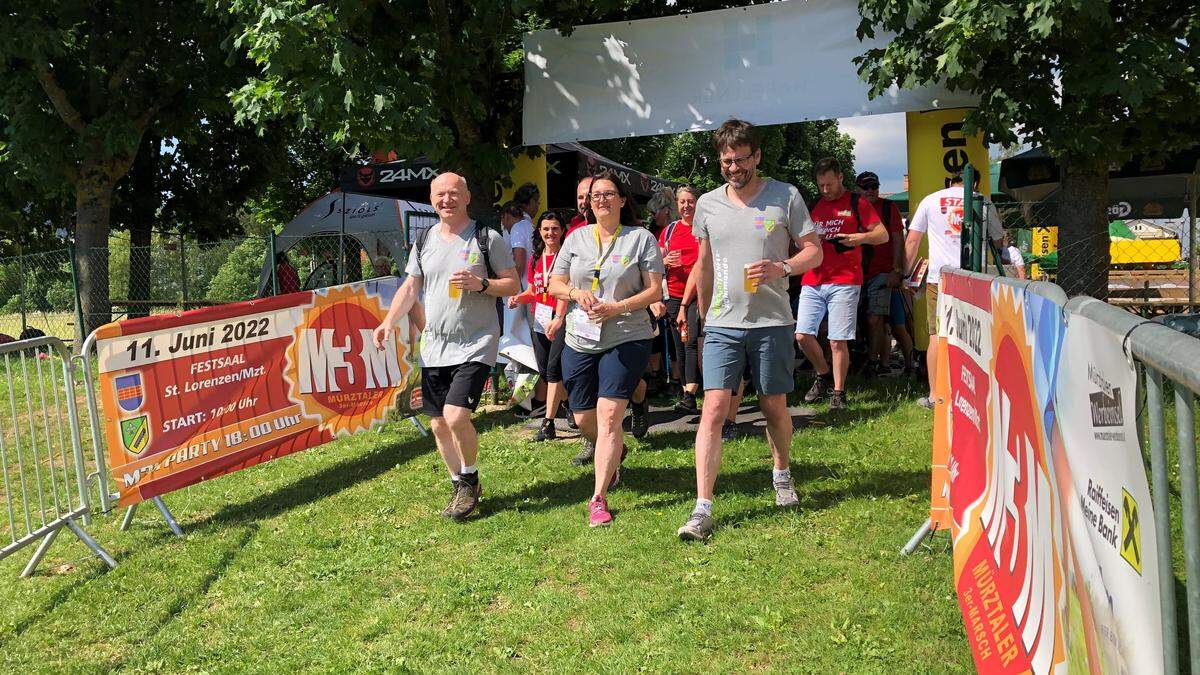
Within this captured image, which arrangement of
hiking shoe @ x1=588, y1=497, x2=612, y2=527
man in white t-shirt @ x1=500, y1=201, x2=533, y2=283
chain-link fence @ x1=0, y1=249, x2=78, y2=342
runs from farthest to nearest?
chain-link fence @ x1=0, y1=249, x2=78, y2=342, man in white t-shirt @ x1=500, y1=201, x2=533, y2=283, hiking shoe @ x1=588, y1=497, x2=612, y2=527

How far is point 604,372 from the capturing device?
507cm

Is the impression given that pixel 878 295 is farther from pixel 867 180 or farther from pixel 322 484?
pixel 322 484

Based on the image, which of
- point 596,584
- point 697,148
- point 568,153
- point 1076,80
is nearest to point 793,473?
point 596,584

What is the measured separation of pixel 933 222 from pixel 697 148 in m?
24.8

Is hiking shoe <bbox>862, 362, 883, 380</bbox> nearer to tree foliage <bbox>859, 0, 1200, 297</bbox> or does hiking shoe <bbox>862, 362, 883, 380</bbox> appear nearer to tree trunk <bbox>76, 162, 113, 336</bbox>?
tree foliage <bbox>859, 0, 1200, 297</bbox>

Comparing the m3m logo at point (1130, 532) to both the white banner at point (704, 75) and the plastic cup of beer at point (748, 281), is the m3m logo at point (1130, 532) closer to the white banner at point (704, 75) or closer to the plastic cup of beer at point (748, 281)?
the plastic cup of beer at point (748, 281)

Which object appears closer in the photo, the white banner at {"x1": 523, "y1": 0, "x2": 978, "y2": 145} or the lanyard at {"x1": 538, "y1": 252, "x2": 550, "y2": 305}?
the lanyard at {"x1": 538, "y1": 252, "x2": 550, "y2": 305}

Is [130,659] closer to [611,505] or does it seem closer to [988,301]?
[611,505]

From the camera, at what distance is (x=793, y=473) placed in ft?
18.6

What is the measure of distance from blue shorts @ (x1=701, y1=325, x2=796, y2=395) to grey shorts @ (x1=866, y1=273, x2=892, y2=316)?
3.95 m

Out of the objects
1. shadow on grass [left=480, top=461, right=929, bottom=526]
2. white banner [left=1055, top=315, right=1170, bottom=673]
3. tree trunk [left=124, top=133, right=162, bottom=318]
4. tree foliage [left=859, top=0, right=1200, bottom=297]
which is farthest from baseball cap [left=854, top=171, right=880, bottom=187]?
tree trunk [left=124, top=133, right=162, bottom=318]

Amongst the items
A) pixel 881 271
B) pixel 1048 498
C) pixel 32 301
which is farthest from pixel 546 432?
pixel 32 301

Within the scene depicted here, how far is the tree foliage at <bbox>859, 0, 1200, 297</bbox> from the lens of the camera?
697 centimetres

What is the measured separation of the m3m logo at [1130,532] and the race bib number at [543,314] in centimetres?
559
